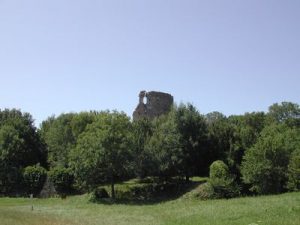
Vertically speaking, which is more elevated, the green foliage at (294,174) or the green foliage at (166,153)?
the green foliage at (166,153)

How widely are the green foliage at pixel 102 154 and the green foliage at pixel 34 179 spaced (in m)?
10.6

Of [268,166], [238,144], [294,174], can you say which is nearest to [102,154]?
[238,144]

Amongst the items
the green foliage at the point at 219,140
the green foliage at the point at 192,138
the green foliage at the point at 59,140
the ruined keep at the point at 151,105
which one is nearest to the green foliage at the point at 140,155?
the green foliage at the point at 192,138

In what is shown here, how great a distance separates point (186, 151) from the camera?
59.8 metres

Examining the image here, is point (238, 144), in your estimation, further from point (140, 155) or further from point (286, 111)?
point (286, 111)

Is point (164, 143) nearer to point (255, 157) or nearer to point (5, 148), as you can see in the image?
point (255, 157)

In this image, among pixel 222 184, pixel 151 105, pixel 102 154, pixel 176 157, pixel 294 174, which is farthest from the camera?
pixel 151 105

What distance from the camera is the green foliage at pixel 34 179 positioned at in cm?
6769

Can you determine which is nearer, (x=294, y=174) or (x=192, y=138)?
(x=294, y=174)

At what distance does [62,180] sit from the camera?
6500 cm

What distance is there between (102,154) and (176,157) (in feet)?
33.0

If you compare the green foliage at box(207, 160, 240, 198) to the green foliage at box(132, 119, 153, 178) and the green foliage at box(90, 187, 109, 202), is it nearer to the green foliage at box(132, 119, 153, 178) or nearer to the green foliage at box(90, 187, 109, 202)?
the green foliage at box(132, 119, 153, 178)

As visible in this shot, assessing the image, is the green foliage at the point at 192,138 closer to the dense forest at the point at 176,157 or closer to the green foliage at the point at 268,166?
the dense forest at the point at 176,157

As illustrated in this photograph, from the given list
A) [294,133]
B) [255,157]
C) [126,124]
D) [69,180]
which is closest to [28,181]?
[69,180]
